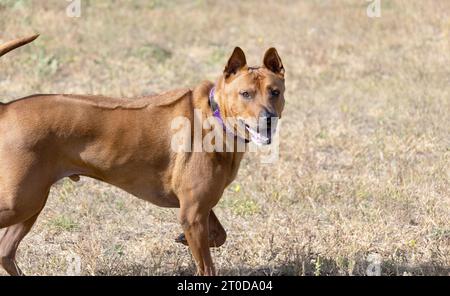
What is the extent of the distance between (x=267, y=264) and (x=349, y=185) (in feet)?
5.84

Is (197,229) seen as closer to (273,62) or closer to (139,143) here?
(139,143)

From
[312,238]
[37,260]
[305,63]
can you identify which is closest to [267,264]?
[312,238]

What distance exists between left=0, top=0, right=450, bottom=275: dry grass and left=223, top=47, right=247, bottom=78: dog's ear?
3.81 feet

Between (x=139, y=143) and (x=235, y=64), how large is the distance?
0.78 m

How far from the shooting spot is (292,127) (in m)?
9.12

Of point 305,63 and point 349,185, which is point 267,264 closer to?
point 349,185

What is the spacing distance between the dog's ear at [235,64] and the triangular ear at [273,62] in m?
0.17

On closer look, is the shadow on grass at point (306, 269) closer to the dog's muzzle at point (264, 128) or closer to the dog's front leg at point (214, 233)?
the dog's front leg at point (214, 233)

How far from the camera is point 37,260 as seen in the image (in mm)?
6043

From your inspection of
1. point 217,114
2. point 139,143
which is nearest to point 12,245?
point 139,143

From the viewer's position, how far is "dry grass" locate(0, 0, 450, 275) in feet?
19.8

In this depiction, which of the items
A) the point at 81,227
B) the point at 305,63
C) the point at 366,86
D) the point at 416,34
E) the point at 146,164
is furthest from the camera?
the point at 416,34

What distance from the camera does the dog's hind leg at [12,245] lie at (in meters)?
5.45

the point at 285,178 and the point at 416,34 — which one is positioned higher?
the point at 416,34
